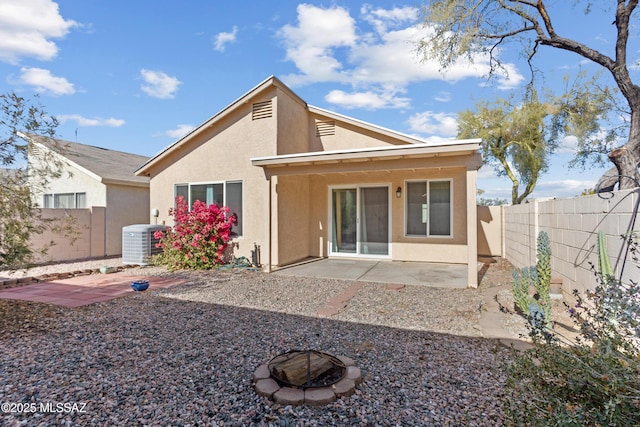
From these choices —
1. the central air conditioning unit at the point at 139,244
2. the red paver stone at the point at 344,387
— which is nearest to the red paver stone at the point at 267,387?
the red paver stone at the point at 344,387

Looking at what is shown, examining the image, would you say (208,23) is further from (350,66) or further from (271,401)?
(271,401)

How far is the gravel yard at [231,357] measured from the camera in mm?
2639

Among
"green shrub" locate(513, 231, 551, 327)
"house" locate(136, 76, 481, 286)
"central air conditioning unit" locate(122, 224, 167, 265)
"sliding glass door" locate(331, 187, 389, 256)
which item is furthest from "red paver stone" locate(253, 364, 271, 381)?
"central air conditioning unit" locate(122, 224, 167, 265)

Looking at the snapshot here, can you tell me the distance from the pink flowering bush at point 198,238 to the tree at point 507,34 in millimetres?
9647

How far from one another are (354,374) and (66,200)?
1487 cm

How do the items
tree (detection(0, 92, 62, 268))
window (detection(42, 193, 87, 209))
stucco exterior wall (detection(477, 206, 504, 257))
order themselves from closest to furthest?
1. tree (detection(0, 92, 62, 268))
2. stucco exterior wall (detection(477, 206, 504, 257))
3. window (detection(42, 193, 87, 209))

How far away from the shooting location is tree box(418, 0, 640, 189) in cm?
1048

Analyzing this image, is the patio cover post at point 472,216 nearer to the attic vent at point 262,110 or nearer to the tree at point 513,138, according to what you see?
the attic vent at point 262,110

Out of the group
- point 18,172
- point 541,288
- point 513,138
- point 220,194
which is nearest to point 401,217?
point 541,288

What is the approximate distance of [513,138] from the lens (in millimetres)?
20438

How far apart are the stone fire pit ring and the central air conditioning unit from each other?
8.56m

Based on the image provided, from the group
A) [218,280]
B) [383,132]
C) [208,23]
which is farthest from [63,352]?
[208,23]

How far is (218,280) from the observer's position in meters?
8.05

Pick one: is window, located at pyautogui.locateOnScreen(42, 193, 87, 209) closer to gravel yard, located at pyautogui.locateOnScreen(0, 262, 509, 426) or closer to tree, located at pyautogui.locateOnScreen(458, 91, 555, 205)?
gravel yard, located at pyautogui.locateOnScreen(0, 262, 509, 426)
